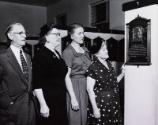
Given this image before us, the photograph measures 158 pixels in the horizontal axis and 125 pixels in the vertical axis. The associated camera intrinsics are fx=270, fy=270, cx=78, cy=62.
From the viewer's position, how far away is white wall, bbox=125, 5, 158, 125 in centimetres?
313

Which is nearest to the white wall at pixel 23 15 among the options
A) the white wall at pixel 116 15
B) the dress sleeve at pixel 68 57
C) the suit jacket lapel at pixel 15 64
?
the white wall at pixel 116 15

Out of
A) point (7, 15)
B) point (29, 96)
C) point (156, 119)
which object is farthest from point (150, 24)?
point (7, 15)

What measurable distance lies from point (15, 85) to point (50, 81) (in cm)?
35

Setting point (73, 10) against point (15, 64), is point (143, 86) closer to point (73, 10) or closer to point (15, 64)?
point (15, 64)

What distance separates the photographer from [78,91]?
9.37 feet

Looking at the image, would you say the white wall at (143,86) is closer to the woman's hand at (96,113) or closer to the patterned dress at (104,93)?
the patterned dress at (104,93)

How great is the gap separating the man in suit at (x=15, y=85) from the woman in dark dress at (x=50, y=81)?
0.33 ft

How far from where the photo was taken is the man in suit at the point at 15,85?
2270mm

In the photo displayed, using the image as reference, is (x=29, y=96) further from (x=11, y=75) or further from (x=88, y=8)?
(x=88, y=8)

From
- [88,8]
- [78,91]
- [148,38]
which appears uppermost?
[88,8]

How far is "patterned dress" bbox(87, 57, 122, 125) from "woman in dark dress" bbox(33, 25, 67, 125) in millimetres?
349

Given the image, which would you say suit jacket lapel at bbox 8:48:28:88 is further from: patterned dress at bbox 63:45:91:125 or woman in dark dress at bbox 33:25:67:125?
patterned dress at bbox 63:45:91:125

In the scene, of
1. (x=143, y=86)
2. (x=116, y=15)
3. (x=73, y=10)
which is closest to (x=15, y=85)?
(x=143, y=86)

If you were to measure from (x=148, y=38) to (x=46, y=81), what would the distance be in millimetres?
1384
